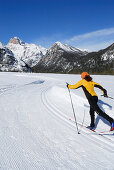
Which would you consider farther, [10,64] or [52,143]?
[10,64]

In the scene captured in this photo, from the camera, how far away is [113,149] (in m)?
3.69

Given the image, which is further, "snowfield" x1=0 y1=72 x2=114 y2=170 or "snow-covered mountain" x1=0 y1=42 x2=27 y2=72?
"snow-covered mountain" x1=0 y1=42 x2=27 y2=72

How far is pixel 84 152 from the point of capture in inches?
140

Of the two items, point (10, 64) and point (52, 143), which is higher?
point (10, 64)

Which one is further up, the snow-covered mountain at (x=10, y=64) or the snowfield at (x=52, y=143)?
the snow-covered mountain at (x=10, y=64)

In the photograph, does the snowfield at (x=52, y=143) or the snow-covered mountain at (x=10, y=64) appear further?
the snow-covered mountain at (x=10, y=64)

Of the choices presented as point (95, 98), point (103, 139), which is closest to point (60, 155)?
point (103, 139)

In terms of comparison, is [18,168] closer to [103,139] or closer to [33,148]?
[33,148]

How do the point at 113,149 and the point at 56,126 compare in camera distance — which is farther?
the point at 56,126

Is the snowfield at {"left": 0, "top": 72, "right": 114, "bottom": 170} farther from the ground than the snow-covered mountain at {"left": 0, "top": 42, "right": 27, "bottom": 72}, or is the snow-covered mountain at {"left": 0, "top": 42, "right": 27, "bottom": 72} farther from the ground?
the snow-covered mountain at {"left": 0, "top": 42, "right": 27, "bottom": 72}

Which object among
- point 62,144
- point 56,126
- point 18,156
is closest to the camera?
point 18,156

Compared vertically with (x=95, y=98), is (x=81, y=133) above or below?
below

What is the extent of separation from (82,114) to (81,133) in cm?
190

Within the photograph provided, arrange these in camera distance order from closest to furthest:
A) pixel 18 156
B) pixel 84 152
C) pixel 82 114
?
pixel 18 156 < pixel 84 152 < pixel 82 114
